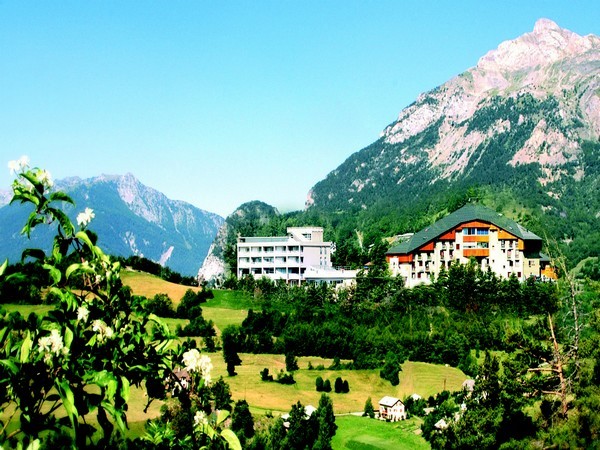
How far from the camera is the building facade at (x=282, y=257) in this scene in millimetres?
76625

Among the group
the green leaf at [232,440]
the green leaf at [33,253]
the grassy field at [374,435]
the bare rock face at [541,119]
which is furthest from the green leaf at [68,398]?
the bare rock face at [541,119]

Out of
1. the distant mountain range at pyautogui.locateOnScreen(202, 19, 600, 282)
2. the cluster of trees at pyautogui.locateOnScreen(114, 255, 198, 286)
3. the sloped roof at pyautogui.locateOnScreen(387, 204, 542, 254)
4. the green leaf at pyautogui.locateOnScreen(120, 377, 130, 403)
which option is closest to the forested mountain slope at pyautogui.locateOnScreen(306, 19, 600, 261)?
the distant mountain range at pyautogui.locateOnScreen(202, 19, 600, 282)

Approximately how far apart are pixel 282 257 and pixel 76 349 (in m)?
73.9

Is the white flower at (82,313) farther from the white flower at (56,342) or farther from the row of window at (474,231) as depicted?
the row of window at (474,231)

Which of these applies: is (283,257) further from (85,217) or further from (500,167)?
(85,217)

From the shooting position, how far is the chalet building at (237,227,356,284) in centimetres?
7656

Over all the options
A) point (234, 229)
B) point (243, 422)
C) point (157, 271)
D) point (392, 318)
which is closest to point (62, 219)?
point (243, 422)

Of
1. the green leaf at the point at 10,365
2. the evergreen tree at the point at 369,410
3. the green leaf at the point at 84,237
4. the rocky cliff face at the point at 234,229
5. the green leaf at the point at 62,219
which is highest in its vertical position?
the rocky cliff face at the point at 234,229

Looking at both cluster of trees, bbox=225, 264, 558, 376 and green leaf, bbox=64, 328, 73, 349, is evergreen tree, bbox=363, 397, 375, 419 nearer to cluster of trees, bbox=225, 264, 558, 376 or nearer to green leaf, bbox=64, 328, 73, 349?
cluster of trees, bbox=225, 264, 558, 376

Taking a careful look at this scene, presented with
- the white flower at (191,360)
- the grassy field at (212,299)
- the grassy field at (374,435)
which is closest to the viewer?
the white flower at (191,360)

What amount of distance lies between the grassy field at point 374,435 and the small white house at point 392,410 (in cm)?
60

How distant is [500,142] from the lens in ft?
496

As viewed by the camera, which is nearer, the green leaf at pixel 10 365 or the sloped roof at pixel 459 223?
the green leaf at pixel 10 365

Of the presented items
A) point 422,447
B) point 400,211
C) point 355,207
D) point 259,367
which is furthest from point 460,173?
point 422,447
